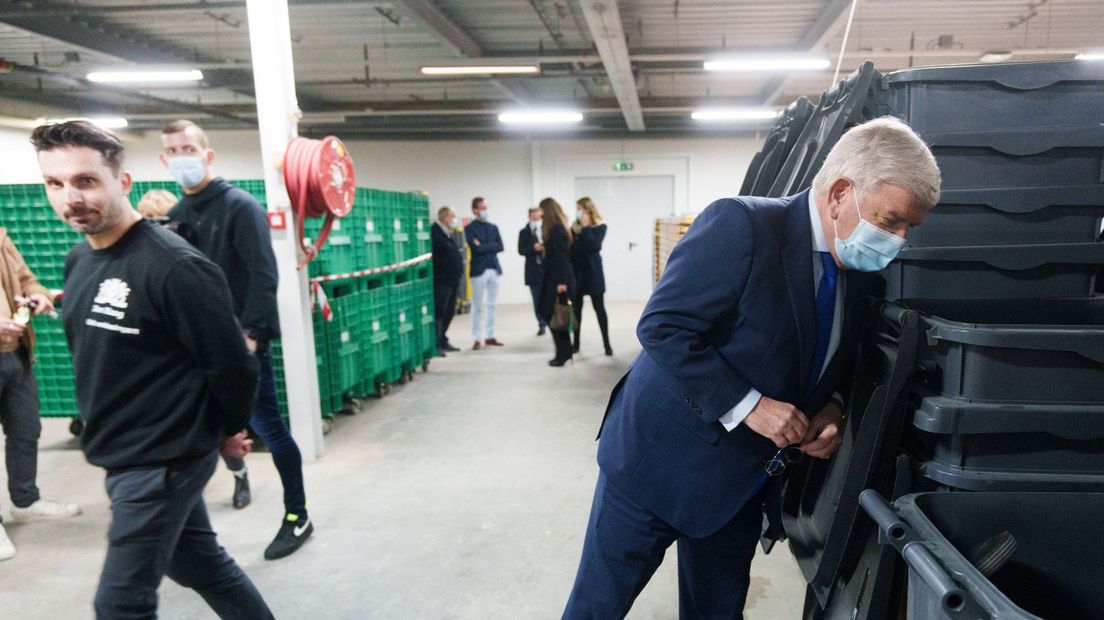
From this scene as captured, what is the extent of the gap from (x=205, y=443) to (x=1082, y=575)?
6.54 feet

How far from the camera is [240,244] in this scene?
2.69 m

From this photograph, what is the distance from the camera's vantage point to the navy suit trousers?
151 cm

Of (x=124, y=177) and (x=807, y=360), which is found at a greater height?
(x=124, y=177)

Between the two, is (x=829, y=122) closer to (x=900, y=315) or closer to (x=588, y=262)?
(x=900, y=315)

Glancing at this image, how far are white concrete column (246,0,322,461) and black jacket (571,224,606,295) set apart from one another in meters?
3.39

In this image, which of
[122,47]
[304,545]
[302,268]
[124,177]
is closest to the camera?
[124,177]

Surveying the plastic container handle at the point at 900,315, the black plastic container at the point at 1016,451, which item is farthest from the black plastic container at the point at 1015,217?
the black plastic container at the point at 1016,451

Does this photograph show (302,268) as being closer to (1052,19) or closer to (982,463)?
(982,463)

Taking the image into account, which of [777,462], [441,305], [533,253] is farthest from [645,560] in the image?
[533,253]

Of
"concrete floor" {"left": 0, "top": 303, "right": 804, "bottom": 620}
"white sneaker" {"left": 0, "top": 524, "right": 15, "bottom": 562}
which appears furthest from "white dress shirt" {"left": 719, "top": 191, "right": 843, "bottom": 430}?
"white sneaker" {"left": 0, "top": 524, "right": 15, "bottom": 562}

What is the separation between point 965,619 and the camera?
97 centimetres

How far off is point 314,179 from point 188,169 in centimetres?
100

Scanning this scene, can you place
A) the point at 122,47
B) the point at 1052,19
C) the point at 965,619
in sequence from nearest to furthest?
the point at 965,619 → the point at 1052,19 → the point at 122,47

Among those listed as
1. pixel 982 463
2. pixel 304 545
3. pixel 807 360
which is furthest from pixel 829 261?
pixel 304 545
